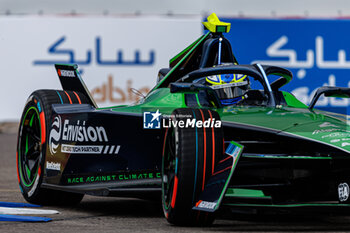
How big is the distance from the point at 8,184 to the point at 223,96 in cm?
359

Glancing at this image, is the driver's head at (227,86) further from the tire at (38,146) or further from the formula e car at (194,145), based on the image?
the tire at (38,146)

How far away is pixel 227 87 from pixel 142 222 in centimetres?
152

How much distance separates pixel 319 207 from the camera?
18.1 feet

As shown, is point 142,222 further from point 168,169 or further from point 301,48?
point 301,48

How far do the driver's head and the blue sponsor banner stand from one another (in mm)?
11801

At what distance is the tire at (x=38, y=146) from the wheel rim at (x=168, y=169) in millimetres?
1850

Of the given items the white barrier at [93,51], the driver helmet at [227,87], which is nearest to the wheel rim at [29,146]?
the driver helmet at [227,87]

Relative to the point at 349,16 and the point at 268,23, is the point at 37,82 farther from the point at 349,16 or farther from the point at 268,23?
the point at 349,16

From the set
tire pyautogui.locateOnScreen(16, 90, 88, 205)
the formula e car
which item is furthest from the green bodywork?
tire pyautogui.locateOnScreen(16, 90, 88, 205)

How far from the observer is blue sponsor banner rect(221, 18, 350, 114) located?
18.9 metres

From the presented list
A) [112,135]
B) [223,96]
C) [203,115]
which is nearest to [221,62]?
[223,96]

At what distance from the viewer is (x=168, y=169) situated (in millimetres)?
5965

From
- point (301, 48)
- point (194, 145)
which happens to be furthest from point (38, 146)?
point (301, 48)

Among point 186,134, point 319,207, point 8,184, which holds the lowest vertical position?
point 8,184
